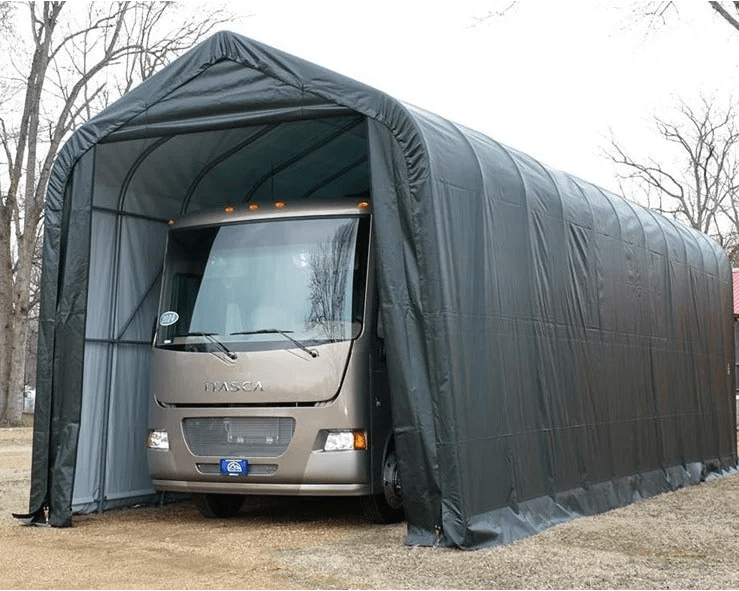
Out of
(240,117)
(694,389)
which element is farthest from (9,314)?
(240,117)

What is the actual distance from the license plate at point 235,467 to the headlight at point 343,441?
70 centimetres

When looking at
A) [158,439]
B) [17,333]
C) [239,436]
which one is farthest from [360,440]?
[17,333]

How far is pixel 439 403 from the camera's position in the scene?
8086 millimetres

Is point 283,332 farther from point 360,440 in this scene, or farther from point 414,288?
point 414,288

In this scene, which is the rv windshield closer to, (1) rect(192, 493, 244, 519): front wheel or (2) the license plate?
(2) the license plate

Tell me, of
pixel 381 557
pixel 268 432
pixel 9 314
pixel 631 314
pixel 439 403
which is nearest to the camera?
pixel 381 557

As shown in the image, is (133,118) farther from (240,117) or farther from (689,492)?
(689,492)

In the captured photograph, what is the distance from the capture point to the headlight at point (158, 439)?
371 inches

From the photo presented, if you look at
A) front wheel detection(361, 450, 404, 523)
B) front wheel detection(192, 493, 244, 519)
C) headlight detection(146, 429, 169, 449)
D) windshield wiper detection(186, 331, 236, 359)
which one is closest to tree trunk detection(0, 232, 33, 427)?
front wheel detection(192, 493, 244, 519)

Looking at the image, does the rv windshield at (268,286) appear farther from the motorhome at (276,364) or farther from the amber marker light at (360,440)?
the amber marker light at (360,440)

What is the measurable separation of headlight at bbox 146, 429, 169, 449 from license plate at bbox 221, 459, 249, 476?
0.62 m

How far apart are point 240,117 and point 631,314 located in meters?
5.37

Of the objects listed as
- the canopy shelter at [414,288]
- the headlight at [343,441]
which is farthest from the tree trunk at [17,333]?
the headlight at [343,441]

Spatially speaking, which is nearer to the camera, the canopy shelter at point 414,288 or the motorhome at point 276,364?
the canopy shelter at point 414,288
